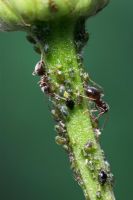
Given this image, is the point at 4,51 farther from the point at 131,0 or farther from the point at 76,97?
the point at 76,97

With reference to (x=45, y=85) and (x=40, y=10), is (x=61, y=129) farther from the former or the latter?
(x=40, y=10)

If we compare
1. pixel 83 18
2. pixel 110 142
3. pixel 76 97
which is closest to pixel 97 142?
pixel 76 97

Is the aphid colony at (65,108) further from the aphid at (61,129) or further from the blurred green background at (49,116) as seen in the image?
the blurred green background at (49,116)

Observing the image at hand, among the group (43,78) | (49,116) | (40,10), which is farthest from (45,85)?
(49,116)

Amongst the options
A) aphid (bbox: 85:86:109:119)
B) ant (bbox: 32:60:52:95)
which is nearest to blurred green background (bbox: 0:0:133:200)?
aphid (bbox: 85:86:109:119)

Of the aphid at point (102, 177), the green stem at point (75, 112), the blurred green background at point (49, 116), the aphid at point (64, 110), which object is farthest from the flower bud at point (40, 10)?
the blurred green background at point (49, 116)

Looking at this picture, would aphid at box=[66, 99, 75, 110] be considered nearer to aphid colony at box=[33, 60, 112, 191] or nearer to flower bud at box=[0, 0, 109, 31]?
aphid colony at box=[33, 60, 112, 191]

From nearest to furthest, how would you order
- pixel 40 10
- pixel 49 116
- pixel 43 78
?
pixel 40 10 < pixel 43 78 < pixel 49 116

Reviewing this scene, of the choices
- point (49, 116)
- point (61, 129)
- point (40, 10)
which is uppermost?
point (49, 116)
